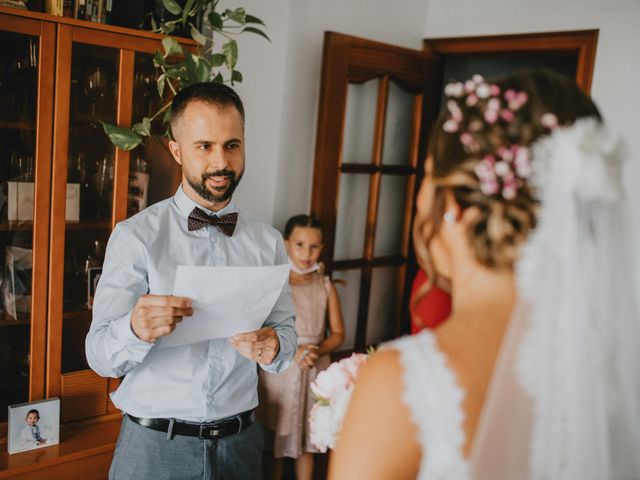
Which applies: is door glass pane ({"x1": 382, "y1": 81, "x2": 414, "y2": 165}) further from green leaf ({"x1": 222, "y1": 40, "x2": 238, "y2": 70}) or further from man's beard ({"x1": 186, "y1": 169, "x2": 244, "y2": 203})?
man's beard ({"x1": 186, "y1": 169, "x2": 244, "y2": 203})

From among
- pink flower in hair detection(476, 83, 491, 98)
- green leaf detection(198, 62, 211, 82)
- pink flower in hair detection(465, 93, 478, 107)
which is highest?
green leaf detection(198, 62, 211, 82)

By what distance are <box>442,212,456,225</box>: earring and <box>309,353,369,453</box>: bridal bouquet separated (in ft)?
1.64

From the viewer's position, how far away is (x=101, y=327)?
1628 mm

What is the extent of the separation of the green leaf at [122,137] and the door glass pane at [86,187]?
84 millimetres

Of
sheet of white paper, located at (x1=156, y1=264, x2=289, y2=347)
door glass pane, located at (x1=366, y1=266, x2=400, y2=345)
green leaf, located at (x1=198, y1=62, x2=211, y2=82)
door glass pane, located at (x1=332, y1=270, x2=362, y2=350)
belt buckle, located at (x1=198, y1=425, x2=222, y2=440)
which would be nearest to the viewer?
sheet of white paper, located at (x1=156, y1=264, x2=289, y2=347)

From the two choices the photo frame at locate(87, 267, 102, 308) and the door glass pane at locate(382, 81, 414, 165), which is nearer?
the photo frame at locate(87, 267, 102, 308)

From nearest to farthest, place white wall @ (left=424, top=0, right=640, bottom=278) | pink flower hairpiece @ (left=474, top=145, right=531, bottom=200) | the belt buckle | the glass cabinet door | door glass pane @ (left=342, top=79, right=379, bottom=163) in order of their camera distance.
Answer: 1. pink flower hairpiece @ (left=474, top=145, right=531, bottom=200)
2. the belt buckle
3. the glass cabinet door
4. white wall @ (left=424, top=0, right=640, bottom=278)
5. door glass pane @ (left=342, top=79, right=379, bottom=163)

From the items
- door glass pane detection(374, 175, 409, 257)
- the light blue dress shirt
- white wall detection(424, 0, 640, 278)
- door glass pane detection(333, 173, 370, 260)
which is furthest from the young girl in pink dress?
white wall detection(424, 0, 640, 278)

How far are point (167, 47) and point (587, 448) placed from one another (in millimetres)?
1849

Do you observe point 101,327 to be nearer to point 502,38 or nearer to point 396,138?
point 396,138

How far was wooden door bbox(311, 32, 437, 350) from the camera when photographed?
291 cm

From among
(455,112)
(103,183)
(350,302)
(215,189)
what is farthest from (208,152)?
(350,302)

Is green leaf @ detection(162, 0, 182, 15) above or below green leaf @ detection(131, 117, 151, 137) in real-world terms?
above

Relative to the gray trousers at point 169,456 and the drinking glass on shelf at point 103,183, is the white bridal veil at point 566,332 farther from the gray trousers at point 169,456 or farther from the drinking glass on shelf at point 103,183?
the drinking glass on shelf at point 103,183
